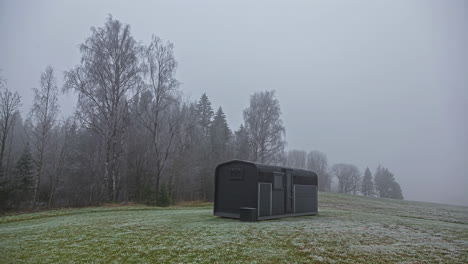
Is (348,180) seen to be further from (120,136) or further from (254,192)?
(254,192)

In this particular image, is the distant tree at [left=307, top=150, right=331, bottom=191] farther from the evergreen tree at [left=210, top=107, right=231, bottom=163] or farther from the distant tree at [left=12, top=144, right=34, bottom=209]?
the distant tree at [left=12, top=144, right=34, bottom=209]

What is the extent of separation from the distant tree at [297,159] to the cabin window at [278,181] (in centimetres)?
6265

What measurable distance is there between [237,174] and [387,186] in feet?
230

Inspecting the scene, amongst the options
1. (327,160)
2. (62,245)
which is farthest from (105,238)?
(327,160)

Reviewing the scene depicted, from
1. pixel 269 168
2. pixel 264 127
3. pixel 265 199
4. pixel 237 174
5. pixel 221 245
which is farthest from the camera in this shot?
pixel 264 127

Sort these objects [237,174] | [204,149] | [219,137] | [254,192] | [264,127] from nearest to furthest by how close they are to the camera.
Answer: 1. [254,192]
2. [237,174]
3. [264,127]
4. [204,149]
5. [219,137]

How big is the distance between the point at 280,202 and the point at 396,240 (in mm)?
6727

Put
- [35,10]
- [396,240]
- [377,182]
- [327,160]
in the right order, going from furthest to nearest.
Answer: [327,160] < [377,182] < [35,10] < [396,240]

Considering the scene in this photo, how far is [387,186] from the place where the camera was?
72.6 meters

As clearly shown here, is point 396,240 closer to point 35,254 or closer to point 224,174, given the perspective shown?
point 224,174

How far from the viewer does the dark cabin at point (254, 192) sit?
1448 cm

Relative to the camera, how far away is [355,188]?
75938mm

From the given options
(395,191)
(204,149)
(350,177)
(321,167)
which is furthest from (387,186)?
(204,149)

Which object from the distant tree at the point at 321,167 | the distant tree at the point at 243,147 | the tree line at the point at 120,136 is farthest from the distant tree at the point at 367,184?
the distant tree at the point at 243,147
